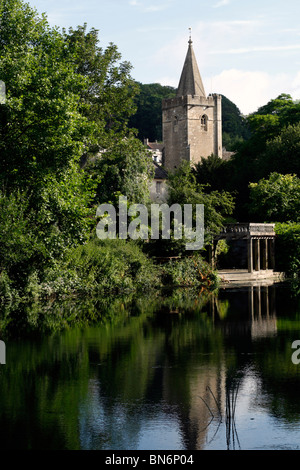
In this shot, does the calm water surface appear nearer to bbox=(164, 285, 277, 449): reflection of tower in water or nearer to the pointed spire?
bbox=(164, 285, 277, 449): reflection of tower in water

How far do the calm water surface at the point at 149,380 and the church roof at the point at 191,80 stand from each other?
50051 millimetres

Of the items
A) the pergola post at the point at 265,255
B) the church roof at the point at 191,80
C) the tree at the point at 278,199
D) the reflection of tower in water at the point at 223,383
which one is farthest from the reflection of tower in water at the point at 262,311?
the church roof at the point at 191,80

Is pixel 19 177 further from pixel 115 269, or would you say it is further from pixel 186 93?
pixel 186 93

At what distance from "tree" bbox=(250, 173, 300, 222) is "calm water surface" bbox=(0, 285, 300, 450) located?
21.6 m

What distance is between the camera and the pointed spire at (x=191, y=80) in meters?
70.3

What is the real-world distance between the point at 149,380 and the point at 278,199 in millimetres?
33730

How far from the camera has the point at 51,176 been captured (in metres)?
25.6

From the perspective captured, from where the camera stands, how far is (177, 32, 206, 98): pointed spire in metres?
70.3

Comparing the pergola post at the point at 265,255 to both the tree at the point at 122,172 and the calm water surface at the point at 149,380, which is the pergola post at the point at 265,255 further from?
the calm water surface at the point at 149,380

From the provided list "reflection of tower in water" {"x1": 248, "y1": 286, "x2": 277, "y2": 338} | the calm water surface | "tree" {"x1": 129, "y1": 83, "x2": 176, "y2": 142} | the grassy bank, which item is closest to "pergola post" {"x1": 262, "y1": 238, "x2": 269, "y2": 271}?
the grassy bank

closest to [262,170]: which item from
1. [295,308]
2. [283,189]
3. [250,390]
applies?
[283,189]

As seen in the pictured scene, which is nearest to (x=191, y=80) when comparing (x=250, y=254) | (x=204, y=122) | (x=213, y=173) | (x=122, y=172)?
(x=204, y=122)

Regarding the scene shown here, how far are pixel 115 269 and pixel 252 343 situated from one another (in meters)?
14.9

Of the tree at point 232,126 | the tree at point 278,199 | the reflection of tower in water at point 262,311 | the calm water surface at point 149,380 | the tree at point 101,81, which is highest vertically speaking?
the tree at point 232,126
